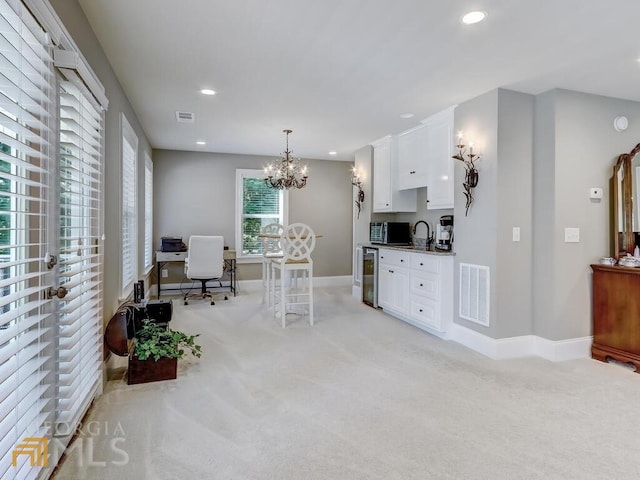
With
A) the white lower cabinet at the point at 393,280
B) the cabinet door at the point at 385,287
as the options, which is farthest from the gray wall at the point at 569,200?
the cabinet door at the point at 385,287

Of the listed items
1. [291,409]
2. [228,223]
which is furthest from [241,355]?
[228,223]

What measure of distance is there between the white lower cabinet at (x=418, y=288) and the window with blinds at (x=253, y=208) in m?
2.68

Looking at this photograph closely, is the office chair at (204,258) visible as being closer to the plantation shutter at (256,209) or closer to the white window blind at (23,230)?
the plantation shutter at (256,209)

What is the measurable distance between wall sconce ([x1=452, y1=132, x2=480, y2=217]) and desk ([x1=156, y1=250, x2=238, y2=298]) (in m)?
3.73

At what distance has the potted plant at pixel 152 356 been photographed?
2.77m

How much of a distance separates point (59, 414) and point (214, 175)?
17.4 feet

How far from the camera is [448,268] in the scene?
399cm

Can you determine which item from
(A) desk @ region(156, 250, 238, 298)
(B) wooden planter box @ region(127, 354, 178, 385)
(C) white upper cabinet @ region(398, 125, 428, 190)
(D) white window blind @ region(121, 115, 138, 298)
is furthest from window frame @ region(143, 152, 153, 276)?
(C) white upper cabinet @ region(398, 125, 428, 190)

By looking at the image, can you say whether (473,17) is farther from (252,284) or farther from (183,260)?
(252,284)

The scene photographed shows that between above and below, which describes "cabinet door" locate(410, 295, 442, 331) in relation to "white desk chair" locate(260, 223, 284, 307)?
below

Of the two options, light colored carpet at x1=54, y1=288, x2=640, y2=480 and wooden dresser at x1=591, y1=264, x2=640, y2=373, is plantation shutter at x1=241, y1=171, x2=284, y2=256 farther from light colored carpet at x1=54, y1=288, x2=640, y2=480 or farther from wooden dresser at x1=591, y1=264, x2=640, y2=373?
wooden dresser at x1=591, y1=264, x2=640, y2=373

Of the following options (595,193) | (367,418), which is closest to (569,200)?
(595,193)

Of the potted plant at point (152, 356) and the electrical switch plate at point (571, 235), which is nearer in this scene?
the potted plant at point (152, 356)

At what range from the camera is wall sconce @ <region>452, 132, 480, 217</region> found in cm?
368
